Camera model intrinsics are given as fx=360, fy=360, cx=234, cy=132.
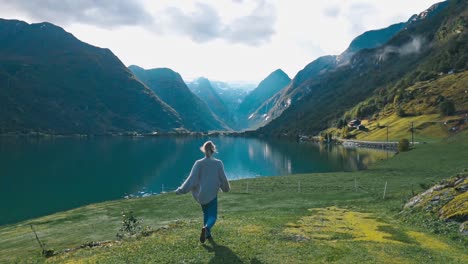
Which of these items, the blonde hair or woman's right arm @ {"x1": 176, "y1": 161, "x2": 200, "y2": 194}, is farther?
the blonde hair

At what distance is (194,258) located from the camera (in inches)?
548

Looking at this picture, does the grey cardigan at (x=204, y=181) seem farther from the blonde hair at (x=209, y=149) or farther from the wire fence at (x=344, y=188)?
the wire fence at (x=344, y=188)

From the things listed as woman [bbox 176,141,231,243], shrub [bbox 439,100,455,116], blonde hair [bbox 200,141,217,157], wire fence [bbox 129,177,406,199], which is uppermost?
shrub [bbox 439,100,455,116]

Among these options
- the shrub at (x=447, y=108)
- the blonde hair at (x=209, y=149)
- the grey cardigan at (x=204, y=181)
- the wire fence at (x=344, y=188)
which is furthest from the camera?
the shrub at (x=447, y=108)

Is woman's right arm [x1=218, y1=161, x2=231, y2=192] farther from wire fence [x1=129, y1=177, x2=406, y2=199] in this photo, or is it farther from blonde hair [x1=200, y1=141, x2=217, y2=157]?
wire fence [x1=129, y1=177, x2=406, y2=199]

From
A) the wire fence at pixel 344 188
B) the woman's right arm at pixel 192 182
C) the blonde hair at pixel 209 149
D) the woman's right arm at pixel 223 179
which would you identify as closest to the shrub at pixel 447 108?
the wire fence at pixel 344 188

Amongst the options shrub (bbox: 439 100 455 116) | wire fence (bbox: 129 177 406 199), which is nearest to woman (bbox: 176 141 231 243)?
wire fence (bbox: 129 177 406 199)

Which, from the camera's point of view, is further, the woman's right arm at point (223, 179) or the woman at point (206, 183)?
the woman's right arm at point (223, 179)

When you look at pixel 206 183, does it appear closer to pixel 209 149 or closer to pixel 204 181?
pixel 204 181

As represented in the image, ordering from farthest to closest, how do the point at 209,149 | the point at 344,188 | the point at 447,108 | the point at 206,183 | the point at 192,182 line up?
the point at 447,108 → the point at 344,188 → the point at 209,149 → the point at 192,182 → the point at 206,183

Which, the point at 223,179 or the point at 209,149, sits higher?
the point at 209,149

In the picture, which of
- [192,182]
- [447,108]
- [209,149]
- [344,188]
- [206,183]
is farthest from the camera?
[447,108]

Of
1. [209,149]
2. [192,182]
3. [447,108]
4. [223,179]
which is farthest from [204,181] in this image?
[447,108]

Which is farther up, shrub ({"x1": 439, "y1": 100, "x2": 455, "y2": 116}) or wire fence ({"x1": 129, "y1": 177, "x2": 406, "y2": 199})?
shrub ({"x1": 439, "y1": 100, "x2": 455, "y2": 116})
